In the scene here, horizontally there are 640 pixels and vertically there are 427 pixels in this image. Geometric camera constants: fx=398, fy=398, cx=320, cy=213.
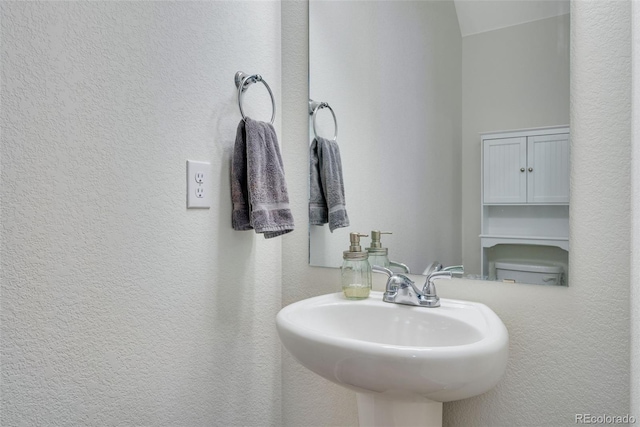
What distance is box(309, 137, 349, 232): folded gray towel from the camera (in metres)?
1.28

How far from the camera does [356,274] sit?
1113 millimetres

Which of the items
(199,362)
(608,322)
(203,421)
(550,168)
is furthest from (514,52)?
(203,421)

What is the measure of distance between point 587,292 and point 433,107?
61 cm

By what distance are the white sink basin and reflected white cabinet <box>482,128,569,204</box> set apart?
30 cm

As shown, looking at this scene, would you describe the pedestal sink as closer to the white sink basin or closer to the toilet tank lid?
the white sink basin

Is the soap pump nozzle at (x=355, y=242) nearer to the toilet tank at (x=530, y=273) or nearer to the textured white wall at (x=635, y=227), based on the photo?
the toilet tank at (x=530, y=273)

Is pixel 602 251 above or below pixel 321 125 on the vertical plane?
below

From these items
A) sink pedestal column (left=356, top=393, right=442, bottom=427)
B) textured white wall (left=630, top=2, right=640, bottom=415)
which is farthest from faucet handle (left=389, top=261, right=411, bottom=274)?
textured white wall (left=630, top=2, right=640, bottom=415)

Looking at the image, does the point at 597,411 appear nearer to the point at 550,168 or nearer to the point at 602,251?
the point at 602,251

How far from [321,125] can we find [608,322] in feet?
3.05

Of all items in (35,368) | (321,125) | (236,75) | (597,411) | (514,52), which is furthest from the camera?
(321,125)

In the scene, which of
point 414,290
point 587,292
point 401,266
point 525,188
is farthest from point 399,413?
point 525,188

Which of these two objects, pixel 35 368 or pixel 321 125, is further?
pixel 321 125

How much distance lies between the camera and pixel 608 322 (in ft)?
2.82
